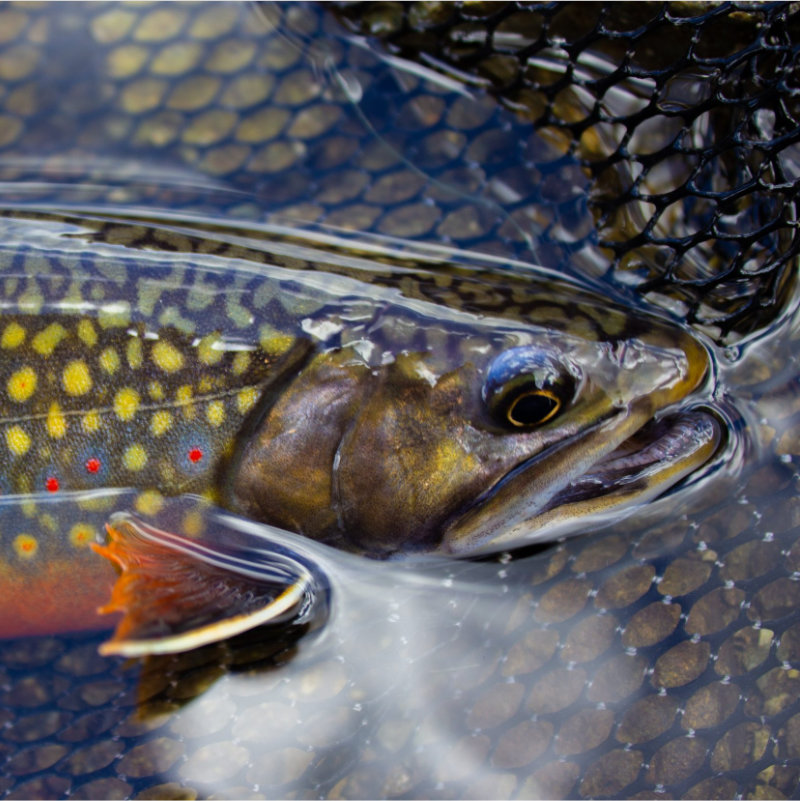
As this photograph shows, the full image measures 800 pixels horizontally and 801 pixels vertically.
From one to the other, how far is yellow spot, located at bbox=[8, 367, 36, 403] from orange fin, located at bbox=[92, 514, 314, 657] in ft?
1.34

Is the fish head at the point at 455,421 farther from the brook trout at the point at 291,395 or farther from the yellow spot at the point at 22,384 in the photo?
the yellow spot at the point at 22,384

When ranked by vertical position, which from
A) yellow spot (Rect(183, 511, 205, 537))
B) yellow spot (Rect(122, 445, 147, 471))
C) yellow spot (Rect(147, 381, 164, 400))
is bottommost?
yellow spot (Rect(183, 511, 205, 537))

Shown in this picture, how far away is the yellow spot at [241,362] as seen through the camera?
2074 mm

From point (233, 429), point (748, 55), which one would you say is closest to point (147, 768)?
point (233, 429)

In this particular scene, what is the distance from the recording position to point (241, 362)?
207cm

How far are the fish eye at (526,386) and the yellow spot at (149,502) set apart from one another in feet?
3.06

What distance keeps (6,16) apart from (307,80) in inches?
42.0

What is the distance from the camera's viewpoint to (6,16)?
2697mm

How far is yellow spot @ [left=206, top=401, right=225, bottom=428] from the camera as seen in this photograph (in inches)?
81.6

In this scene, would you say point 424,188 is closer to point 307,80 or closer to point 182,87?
point 307,80

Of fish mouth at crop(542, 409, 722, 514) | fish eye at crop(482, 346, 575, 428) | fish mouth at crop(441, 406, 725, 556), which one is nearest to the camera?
fish eye at crop(482, 346, 575, 428)

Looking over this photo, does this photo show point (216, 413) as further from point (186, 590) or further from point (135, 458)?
point (186, 590)

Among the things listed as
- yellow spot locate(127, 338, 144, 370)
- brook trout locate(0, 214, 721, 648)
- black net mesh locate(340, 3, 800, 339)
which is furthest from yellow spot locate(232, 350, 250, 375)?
black net mesh locate(340, 3, 800, 339)

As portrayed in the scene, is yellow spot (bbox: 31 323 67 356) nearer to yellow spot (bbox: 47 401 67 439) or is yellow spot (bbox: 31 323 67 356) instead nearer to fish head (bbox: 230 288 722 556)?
yellow spot (bbox: 47 401 67 439)
